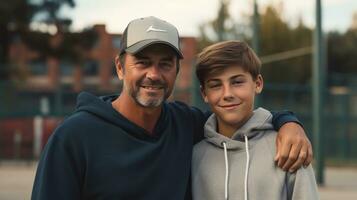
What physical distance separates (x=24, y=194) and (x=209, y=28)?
32.1 metres

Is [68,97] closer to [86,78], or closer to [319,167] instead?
[319,167]

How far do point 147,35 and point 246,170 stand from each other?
61 centimetres

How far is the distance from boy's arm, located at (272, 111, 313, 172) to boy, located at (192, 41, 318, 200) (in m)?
0.03

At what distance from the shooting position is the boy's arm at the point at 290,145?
102 inches

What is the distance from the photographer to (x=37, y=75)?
172 feet

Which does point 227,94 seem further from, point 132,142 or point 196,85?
point 196,85

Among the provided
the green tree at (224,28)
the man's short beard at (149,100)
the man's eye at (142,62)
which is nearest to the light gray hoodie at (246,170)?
the man's short beard at (149,100)

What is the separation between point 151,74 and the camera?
254cm

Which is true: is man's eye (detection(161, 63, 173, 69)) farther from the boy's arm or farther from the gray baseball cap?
the boy's arm

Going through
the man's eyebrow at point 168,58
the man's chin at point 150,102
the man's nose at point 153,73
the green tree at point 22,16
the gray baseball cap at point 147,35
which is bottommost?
the man's chin at point 150,102

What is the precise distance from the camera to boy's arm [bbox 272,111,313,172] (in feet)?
8.46

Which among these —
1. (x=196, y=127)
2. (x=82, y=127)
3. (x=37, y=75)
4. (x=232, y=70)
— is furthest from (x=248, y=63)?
(x=37, y=75)

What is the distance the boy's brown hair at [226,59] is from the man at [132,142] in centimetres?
14

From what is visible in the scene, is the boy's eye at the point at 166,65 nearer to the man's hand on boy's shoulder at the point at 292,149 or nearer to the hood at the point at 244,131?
the hood at the point at 244,131
